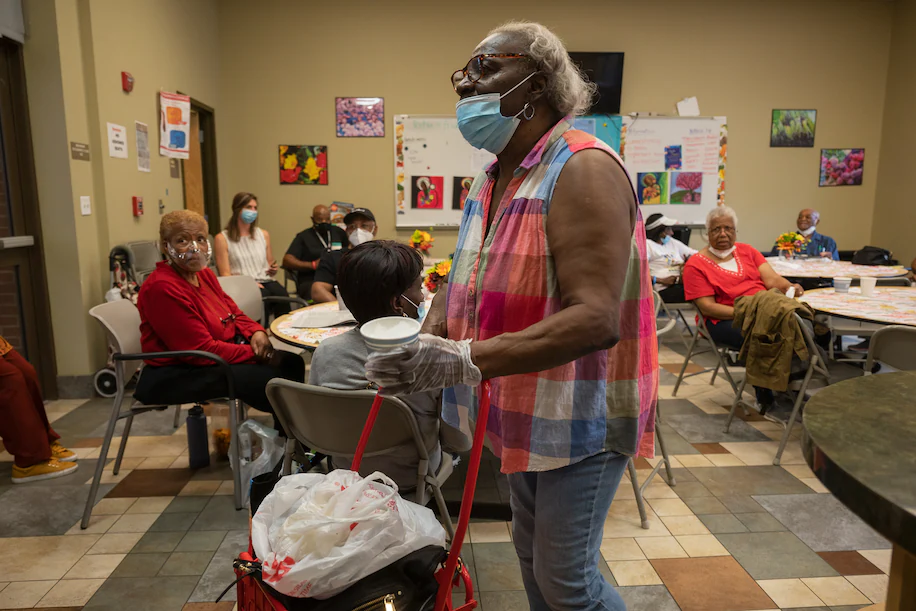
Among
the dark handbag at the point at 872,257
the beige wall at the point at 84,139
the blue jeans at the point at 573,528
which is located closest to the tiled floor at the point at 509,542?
the blue jeans at the point at 573,528

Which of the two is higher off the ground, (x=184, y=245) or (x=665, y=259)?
(x=184, y=245)

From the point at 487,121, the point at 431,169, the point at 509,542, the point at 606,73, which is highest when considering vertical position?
the point at 606,73

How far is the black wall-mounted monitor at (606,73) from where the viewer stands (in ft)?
22.5

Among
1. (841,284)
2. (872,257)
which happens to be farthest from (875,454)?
(872,257)

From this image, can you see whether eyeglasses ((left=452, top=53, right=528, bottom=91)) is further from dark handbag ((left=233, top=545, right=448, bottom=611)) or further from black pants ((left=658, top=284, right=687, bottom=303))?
black pants ((left=658, top=284, right=687, bottom=303))

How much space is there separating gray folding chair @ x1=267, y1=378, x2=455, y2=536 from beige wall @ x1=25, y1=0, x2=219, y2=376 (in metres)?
2.84

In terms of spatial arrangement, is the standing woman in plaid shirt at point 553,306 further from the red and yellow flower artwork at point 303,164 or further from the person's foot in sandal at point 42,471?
the red and yellow flower artwork at point 303,164

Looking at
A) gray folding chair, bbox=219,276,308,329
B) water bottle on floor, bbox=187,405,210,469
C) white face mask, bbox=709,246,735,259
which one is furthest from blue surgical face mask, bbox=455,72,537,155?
white face mask, bbox=709,246,735,259

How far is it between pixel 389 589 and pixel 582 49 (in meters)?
6.93

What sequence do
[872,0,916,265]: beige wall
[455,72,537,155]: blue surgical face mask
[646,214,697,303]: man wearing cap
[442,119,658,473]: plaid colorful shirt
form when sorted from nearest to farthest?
1. [442,119,658,473]: plaid colorful shirt
2. [455,72,537,155]: blue surgical face mask
3. [646,214,697,303]: man wearing cap
4. [872,0,916,265]: beige wall

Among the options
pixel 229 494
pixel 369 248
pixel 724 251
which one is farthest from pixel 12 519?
pixel 724 251

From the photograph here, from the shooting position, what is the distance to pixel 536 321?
3.73ft

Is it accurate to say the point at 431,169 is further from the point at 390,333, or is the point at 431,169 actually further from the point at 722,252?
the point at 390,333

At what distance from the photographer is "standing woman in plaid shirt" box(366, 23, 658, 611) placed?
39.0 inches
